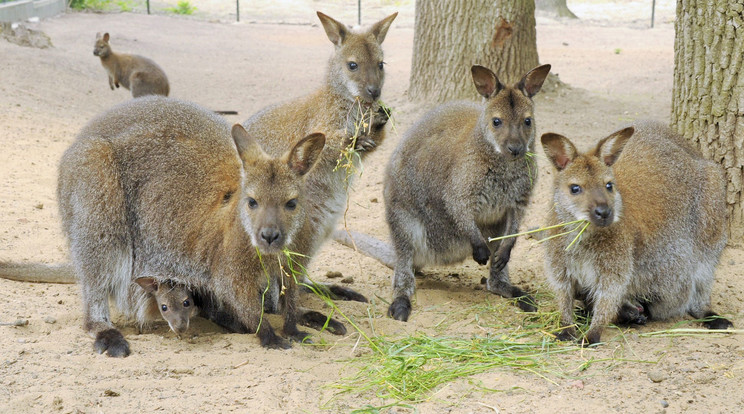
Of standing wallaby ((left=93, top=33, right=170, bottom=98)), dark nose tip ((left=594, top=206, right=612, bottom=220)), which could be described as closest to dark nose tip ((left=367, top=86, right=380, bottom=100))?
dark nose tip ((left=594, top=206, right=612, bottom=220))

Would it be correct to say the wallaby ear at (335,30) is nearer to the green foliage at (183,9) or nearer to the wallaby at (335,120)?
the wallaby at (335,120)

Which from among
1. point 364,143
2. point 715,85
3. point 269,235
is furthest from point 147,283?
point 715,85

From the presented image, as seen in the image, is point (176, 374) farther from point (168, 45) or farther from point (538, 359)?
point (168, 45)

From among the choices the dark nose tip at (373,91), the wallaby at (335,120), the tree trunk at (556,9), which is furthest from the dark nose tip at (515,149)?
the tree trunk at (556,9)

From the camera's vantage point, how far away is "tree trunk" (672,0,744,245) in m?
5.48

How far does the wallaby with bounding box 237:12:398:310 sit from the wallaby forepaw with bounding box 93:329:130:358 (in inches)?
50.1

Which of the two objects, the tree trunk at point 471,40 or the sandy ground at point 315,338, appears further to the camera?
the tree trunk at point 471,40

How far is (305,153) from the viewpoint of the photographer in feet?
14.5

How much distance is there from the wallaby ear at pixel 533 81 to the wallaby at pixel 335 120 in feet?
3.15

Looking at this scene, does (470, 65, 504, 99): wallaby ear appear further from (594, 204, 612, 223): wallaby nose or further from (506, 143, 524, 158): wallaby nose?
(594, 204, 612, 223): wallaby nose

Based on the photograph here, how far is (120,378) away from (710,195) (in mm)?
3743

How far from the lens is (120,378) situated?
160 inches

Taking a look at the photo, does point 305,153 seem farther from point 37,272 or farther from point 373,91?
point 37,272

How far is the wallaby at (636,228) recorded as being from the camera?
4449 millimetres
